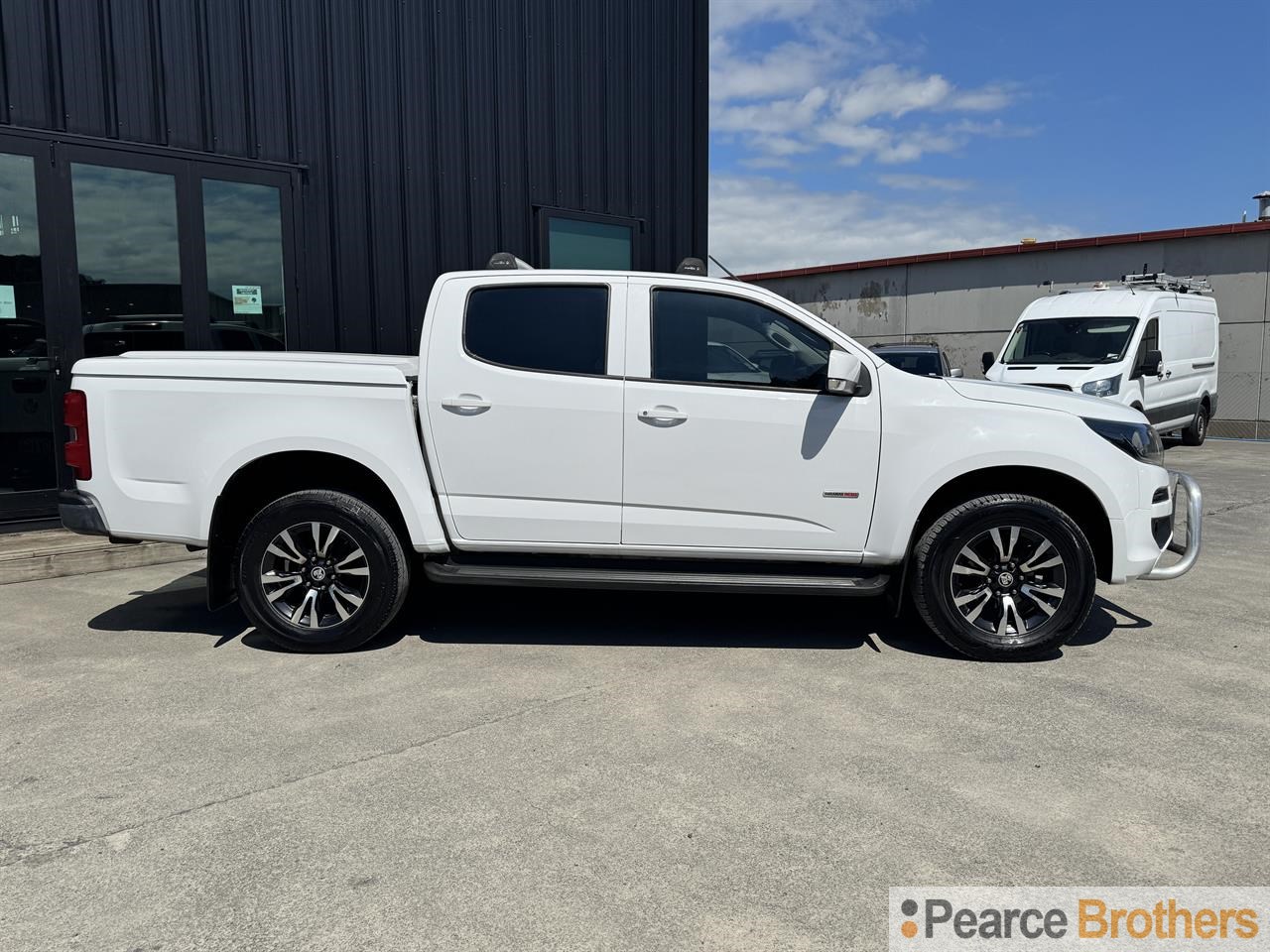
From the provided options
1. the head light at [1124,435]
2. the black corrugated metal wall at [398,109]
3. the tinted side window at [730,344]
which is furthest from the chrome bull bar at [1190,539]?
the black corrugated metal wall at [398,109]

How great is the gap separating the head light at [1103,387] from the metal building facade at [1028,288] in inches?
257

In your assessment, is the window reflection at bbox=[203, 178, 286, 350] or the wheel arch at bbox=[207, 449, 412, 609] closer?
the wheel arch at bbox=[207, 449, 412, 609]

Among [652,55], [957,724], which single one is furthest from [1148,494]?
[652,55]

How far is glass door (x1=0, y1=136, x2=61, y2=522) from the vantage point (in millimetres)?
6969

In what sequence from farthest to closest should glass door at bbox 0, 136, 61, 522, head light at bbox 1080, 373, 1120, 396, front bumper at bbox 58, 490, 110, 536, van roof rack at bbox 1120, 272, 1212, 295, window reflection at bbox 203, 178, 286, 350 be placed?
1. van roof rack at bbox 1120, 272, 1212, 295
2. head light at bbox 1080, 373, 1120, 396
3. window reflection at bbox 203, 178, 286, 350
4. glass door at bbox 0, 136, 61, 522
5. front bumper at bbox 58, 490, 110, 536

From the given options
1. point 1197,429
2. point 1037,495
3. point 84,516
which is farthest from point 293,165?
point 1197,429

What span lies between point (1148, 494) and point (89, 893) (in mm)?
4701

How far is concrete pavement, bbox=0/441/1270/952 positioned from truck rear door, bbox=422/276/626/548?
741 mm

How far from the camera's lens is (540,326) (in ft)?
15.5

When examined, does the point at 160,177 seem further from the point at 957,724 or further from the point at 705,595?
the point at 957,724

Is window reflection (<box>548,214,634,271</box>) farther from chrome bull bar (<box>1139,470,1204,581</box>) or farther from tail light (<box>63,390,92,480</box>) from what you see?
chrome bull bar (<box>1139,470,1204,581</box>)

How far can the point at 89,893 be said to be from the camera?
8.48ft

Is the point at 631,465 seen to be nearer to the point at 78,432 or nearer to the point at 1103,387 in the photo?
the point at 78,432

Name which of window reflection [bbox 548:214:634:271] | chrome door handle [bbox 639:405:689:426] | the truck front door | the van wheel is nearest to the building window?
window reflection [bbox 548:214:634:271]
